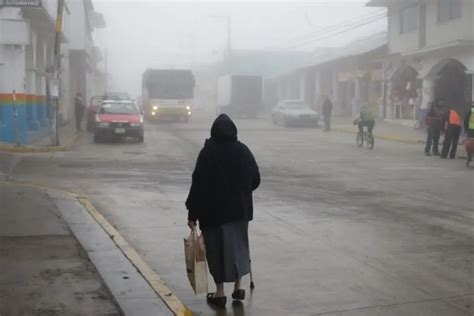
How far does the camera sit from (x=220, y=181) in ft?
18.1

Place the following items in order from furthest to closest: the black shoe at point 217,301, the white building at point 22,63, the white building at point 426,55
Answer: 1. the white building at point 426,55
2. the white building at point 22,63
3. the black shoe at point 217,301

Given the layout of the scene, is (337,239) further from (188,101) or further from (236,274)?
(188,101)

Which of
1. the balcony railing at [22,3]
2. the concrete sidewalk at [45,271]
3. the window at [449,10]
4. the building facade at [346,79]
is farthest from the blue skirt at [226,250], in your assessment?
the building facade at [346,79]

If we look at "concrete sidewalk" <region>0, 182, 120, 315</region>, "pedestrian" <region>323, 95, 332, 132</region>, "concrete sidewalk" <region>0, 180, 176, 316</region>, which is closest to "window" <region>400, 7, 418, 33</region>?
"pedestrian" <region>323, 95, 332, 132</region>

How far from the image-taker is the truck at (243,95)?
47.9 meters

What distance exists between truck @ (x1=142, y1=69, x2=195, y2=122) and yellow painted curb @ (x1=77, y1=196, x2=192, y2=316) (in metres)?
30.5

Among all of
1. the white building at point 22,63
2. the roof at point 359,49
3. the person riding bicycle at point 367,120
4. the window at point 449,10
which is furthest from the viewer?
the roof at point 359,49

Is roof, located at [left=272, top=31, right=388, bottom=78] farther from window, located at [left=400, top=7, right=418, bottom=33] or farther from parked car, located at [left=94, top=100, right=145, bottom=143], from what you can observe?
parked car, located at [left=94, top=100, right=145, bottom=143]

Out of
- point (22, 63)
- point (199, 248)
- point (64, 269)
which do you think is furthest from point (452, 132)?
point (199, 248)

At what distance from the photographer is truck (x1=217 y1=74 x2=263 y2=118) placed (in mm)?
47875

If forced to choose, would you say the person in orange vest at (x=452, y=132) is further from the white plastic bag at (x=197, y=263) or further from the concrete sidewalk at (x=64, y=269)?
the white plastic bag at (x=197, y=263)

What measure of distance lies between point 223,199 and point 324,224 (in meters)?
4.18

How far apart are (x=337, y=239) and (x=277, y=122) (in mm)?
31817

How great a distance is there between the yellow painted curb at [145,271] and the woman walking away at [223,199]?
428mm
